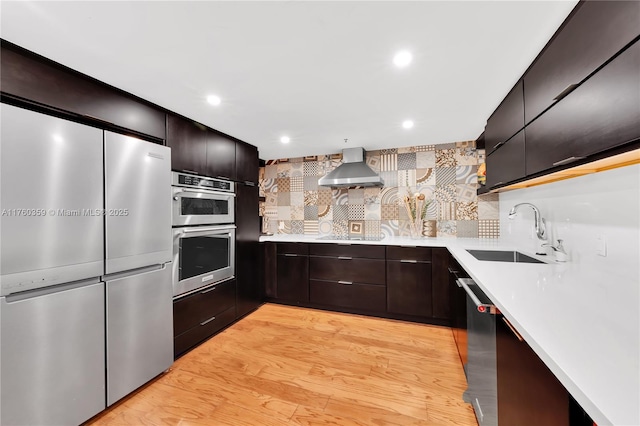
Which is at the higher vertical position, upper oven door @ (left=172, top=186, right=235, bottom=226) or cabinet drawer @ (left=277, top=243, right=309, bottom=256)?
upper oven door @ (left=172, top=186, right=235, bottom=226)

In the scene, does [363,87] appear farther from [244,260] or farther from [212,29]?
[244,260]

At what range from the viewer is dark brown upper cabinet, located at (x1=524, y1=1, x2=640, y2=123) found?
83cm

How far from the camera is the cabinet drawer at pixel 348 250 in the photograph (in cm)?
295

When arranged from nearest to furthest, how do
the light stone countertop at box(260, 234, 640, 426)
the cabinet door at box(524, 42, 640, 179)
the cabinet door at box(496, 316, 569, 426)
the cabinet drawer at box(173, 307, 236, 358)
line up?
1. the light stone countertop at box(260, 234, 640, 426)
2. the cabinet door at box(496, 316, 569, 426)
3. the cabinet door at box(524, 42, 640, 179)
4. the cabinet drawer at box(173, 307, 236, 358)

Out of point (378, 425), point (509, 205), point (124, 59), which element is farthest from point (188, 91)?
point (509, 205)

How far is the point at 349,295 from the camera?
3.06 metres

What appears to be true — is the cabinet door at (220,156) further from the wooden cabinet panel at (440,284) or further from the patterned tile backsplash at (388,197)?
the wooden cabinet panel at (440,284)

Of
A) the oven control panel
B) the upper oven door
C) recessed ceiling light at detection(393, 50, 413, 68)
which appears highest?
recessed ceiling light at detection(393, 50, 413, 68)

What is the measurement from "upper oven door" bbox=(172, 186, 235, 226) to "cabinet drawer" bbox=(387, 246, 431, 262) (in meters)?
1.87

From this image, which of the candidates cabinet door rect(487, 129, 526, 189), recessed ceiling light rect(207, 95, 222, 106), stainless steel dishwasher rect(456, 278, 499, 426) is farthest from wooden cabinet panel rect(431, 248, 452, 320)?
recessed ceiling light rect(207, 95, 222, 106)

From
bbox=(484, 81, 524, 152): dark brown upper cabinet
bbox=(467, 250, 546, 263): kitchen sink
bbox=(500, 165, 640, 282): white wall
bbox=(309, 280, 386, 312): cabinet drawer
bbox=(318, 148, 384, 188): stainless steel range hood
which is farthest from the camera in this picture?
bbox=(318, 148, 384, 188): stainless steel range hood

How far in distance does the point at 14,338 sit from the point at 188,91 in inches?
66.3

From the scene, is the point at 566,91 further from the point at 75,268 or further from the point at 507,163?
the point at 75,268

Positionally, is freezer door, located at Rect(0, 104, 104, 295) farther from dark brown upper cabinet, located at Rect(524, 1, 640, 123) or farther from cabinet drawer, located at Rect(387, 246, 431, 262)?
cabinet drawer, located at Rect(387, 246, 431, 262)
